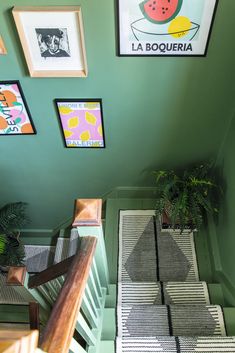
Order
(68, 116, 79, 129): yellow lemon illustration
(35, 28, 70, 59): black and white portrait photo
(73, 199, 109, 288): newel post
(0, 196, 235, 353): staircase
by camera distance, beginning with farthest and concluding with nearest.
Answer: (68, 116, 79, 129): yellow lemon illustration, (0, 196, 235, 353): staircase, (35, 28, 70, 59): black and white portrait photo, (73, 199, 109, 288): newel post

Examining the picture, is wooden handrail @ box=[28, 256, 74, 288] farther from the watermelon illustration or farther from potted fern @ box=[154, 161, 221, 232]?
the watermelon illustration

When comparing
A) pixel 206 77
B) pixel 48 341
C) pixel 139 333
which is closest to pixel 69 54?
pixel 206 77

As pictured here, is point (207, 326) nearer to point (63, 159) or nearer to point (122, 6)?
point (63, 159)

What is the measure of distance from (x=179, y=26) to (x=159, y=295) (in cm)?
181

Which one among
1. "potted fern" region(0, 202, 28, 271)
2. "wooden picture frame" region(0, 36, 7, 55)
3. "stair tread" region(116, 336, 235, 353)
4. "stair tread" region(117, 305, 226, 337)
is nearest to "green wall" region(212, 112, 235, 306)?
"stair tread" region(117, 305, 226, 337)

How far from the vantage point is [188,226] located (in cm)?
274

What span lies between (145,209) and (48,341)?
79.7 inches

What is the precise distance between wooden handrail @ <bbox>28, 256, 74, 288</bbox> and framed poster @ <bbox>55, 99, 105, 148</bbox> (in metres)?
1.14

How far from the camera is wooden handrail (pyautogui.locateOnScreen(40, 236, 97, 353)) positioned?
1.05 meters

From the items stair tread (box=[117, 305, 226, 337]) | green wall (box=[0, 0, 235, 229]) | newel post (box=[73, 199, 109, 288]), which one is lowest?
stair tread (box=[117, 305, 226, 337])

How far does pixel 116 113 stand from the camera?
2.34 metres

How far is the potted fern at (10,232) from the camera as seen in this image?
121 inches

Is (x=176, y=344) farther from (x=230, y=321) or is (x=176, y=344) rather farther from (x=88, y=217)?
(x=88, y=217)

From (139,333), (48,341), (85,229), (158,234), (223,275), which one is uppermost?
(158,234)
